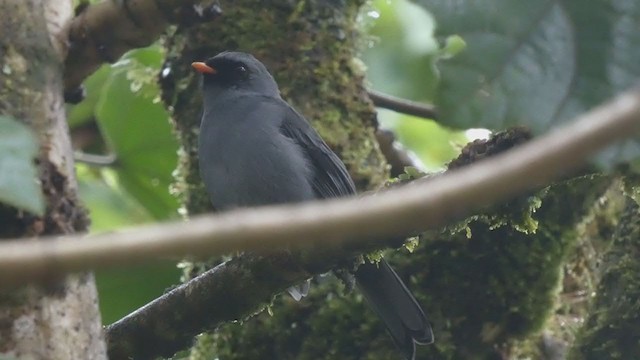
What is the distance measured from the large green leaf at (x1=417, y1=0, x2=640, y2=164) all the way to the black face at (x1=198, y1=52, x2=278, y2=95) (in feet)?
9.13

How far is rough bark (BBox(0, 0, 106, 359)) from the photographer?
2.30m

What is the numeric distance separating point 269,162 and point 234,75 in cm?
64

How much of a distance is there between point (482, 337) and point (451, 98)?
7.85ft

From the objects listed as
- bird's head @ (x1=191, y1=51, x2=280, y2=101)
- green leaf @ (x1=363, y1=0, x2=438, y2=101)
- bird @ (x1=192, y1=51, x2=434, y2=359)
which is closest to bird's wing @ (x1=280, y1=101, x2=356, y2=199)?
bird @ (x1=192, y1=51, x2=434, y2=359)

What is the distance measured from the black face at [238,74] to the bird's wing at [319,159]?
0.31m

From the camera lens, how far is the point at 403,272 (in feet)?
13.3

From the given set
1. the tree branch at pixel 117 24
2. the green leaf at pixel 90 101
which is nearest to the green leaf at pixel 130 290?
the green leaf at pixel 90 101

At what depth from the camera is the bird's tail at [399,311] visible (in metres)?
3.71

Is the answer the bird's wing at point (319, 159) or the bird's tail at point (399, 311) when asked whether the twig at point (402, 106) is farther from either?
the bird's tail at point (399, 311)

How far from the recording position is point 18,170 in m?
1.36

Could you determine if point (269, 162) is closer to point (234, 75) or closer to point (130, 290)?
point (234, 75)

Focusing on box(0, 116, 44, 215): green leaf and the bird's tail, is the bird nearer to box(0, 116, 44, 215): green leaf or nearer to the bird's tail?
the bird's tail

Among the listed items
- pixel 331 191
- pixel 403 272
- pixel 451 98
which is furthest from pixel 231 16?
pixel 451 98

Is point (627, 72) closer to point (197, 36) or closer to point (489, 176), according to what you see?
point (489, 176)
